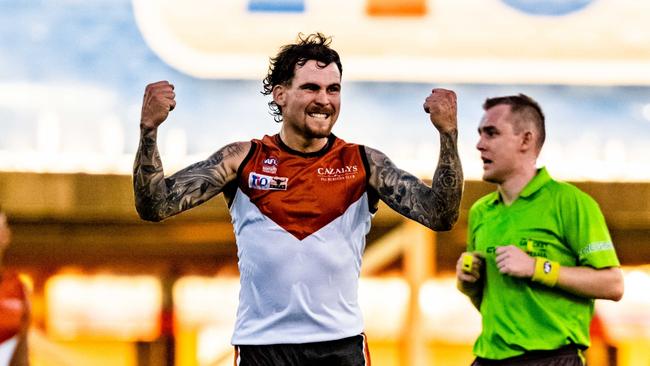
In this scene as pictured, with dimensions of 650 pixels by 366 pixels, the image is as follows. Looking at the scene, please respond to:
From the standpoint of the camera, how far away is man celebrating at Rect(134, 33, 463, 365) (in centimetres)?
455

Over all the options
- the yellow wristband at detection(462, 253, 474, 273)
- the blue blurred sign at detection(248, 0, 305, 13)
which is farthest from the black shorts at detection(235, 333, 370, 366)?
the blue blurred sign at detection(248, 0, 305, 13)

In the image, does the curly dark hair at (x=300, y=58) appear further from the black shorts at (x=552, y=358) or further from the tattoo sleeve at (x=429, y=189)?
the black shorts at (x=552, y=358)

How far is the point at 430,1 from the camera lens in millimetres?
8797

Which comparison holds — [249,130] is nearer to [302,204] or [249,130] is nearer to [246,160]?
[246,160]

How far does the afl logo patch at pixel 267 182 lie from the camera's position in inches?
185

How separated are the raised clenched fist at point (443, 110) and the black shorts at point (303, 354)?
884 mm

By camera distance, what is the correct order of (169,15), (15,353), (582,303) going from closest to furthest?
1. (582,303)
2. (15,353)
3. (169,15)

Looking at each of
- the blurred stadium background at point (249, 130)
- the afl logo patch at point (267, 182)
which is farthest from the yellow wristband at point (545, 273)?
the blurred stadium background at point (249, 130)

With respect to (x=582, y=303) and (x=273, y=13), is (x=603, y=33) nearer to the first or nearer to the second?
(x=273, y=13)

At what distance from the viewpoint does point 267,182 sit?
4.71 metres

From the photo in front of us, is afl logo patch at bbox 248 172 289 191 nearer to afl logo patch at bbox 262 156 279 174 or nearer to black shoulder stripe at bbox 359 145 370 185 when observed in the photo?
afl logo patch at bbox 262 156 279 174

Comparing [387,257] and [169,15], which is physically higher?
[169,15]

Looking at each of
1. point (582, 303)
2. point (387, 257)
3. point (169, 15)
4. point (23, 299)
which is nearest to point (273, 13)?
point (169, 15)

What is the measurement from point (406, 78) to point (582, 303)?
3.58m
